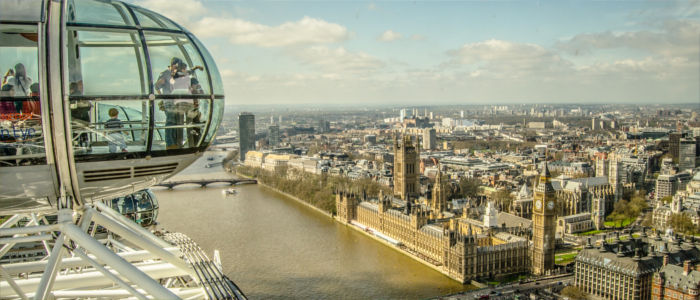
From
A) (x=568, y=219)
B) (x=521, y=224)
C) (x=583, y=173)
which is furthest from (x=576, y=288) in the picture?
(x=583, y=173)

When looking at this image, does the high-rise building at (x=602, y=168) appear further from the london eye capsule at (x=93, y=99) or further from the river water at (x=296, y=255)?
the london eye capsule at (x=93, y=99)

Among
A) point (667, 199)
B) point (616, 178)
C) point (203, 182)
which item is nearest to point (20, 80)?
point (616, 178)

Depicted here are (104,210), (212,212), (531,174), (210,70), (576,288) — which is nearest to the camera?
(210,70)

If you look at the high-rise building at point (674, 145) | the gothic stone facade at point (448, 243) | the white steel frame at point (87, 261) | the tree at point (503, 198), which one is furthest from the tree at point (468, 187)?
the white steel frame at point (87, 261)

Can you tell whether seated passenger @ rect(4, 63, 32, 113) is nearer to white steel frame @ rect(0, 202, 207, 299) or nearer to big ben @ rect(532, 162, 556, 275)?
white steel frame @ rect(0, 202, 207, 299)

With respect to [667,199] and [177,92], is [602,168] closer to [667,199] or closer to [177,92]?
[667,199]

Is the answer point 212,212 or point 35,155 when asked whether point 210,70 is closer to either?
point 35,155
